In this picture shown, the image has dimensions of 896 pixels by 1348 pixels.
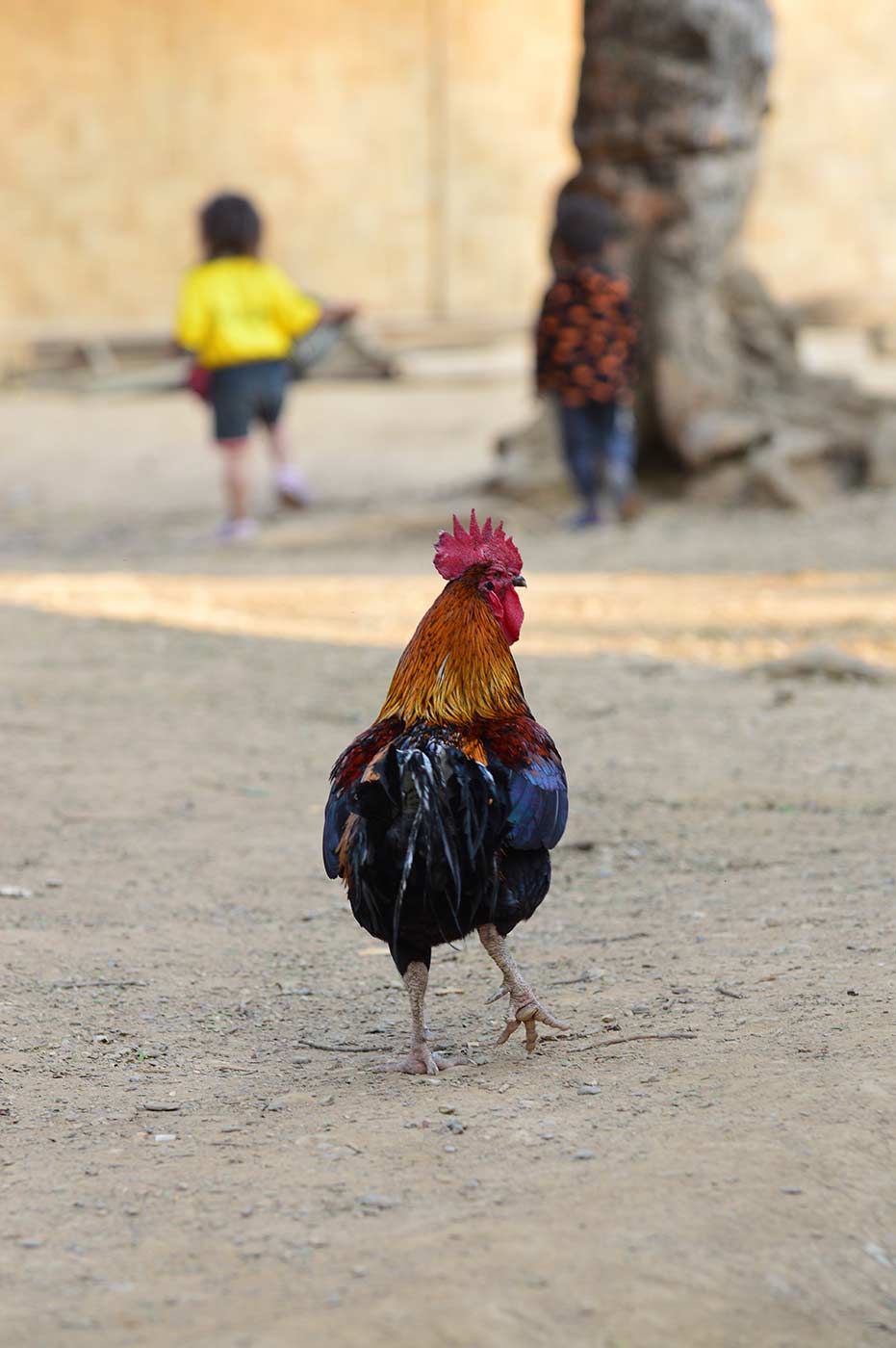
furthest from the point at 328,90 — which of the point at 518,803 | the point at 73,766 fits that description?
the point at 518,803

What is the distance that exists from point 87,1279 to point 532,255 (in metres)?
16.7

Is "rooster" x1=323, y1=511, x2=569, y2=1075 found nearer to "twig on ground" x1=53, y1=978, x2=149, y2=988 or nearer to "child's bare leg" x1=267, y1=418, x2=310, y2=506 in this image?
"twig on ground" x1=53, y1=978, x2=149, y2=988

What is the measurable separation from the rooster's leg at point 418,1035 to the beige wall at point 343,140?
14.8 metres

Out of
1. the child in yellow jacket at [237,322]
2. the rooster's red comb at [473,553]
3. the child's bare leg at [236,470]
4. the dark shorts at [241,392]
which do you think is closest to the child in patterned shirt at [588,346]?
the child in yellow jacket at [237,322]

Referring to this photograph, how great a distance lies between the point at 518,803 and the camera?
3.31 metres

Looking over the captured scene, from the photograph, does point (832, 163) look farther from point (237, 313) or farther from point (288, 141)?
point (237, 313)

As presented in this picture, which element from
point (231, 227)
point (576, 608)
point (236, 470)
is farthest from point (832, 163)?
point (576, 608)

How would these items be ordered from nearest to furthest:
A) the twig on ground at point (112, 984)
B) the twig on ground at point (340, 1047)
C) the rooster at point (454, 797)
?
the rooster at point (454, 797), the twig on ground at point (340, 1047), the twig on ground at point (112, 984)

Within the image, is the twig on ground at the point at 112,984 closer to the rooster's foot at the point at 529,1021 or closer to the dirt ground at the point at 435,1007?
the dirt ground at the point at 435,1007

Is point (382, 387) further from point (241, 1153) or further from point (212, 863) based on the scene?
point (241, 1153)

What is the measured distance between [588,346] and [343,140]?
872 cm

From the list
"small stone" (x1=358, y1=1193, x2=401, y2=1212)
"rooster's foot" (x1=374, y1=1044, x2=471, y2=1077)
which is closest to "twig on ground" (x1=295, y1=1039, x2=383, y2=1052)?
"rooster's foot" (x1=374, y1=1044, x2=471, y2=1077)

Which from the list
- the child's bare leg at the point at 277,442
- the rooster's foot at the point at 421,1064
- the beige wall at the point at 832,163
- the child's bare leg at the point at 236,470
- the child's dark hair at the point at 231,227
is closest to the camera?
the rooster's foot at the point at 421,1064

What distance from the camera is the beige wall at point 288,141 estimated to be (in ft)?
55.1
